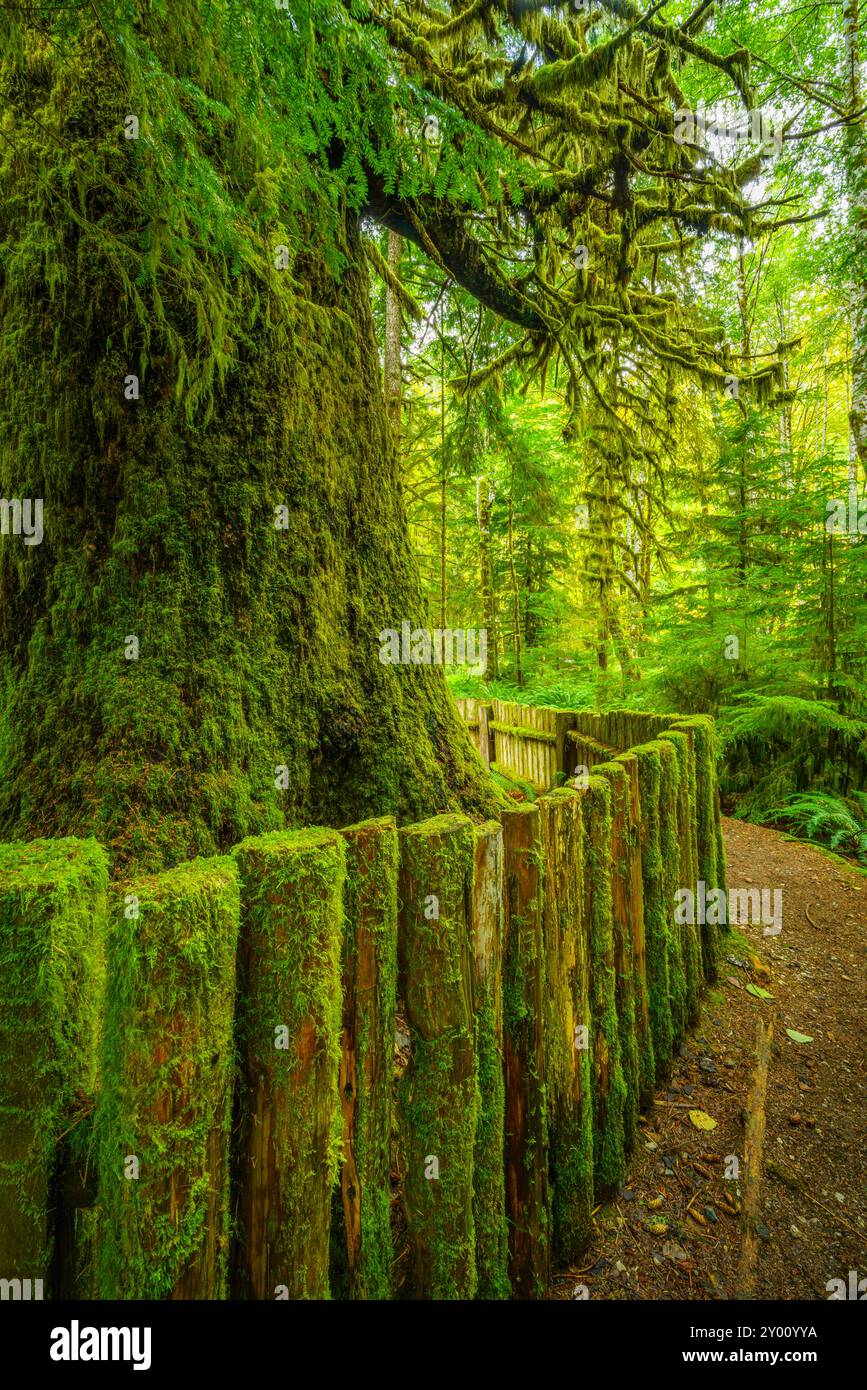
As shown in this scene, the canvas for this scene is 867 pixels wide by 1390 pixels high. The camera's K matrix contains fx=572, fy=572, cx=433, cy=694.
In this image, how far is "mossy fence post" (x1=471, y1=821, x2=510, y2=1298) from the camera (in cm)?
185

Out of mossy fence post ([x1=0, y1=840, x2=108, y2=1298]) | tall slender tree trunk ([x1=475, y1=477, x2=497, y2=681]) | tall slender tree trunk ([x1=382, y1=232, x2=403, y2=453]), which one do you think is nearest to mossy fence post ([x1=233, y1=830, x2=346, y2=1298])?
mossy fence post ([x1=0, y1=840, x2=108, y2=1298])

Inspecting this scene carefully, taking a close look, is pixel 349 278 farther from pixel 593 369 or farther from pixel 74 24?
pixel 593 369

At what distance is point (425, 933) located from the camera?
1706 millimetres

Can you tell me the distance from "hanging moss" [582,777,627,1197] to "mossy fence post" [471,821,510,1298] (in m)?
0.68

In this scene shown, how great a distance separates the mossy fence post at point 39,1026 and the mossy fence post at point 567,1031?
148 centimetres

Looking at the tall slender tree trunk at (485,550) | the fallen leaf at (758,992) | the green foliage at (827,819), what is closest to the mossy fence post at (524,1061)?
the fallen leaf at (758,992)

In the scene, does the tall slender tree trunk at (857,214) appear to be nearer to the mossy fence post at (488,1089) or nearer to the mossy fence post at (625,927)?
the mossy fence post at (625,927)

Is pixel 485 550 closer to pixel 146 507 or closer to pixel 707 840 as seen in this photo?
pixel 707 840

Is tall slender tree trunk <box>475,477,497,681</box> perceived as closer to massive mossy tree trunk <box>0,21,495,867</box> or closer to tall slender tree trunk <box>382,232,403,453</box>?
tall slender tree trunk <box>382,232,403,453</box>

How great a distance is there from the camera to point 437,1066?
5.73 feet

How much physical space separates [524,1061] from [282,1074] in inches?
39.9

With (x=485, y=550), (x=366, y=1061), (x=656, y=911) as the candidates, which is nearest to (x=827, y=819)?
(x=656, y=911)

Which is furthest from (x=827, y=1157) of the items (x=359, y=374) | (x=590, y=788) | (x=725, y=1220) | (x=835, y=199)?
(x=835, y=199)

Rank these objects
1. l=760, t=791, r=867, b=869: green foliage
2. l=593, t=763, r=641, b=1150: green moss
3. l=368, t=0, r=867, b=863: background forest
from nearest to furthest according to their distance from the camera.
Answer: l=593, t=763, r=641, b=1150: green moss < l=368, t=0, r=867, b=863: background forest < l=760, t=791, r=867, b=869: green foliage
